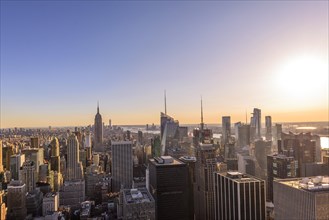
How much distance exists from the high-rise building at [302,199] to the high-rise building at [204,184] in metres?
14.3

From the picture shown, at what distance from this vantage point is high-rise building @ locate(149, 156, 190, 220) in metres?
23.1

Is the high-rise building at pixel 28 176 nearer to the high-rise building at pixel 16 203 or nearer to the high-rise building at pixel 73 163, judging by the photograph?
the high-rise building at pixel 16 203

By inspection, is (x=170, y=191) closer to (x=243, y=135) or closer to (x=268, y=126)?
(x=243, y=135)

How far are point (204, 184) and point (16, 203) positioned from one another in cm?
1672

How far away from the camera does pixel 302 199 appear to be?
9570mm

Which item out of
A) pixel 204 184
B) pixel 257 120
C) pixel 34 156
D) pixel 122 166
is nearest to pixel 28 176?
pixel 34 156

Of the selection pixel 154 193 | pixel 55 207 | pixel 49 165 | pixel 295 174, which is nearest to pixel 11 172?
pixel 49 165

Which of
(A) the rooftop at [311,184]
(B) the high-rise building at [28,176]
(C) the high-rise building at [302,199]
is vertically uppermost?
(A) the rooftop at [311,184]

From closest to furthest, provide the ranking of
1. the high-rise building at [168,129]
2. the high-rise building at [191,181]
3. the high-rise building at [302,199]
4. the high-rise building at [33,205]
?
the high-rise building at [302,199] → the high-rise building at [191,181] → the high-rise building at [33,205] → the high-rise building at [168,129]

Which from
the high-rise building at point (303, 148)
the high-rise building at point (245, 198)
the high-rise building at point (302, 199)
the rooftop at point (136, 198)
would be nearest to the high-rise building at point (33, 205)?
the rooftop at point (136, 198)

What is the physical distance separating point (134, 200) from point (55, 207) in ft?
42.9

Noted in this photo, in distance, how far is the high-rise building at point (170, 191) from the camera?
23141 mm

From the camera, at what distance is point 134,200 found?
19125mm

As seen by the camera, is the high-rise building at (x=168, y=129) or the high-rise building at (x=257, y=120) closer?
the high-rise building at (x=168, y=129)
